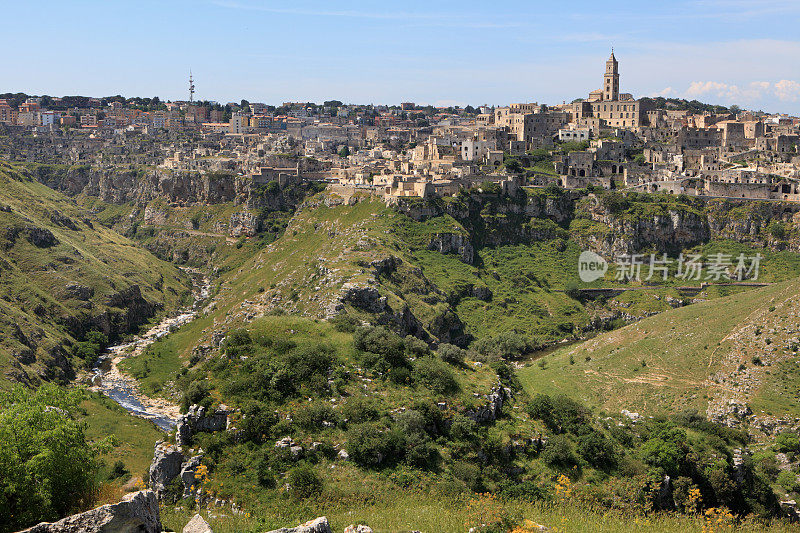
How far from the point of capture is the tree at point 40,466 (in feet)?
56.7

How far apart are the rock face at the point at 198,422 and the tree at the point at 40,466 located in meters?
11.1

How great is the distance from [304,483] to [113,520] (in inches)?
588

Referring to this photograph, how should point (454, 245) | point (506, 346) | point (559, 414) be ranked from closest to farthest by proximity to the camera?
point (559, 414), point (506, 346), point (454, 245)

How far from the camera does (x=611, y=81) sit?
121688mm

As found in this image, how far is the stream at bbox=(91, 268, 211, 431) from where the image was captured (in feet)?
187

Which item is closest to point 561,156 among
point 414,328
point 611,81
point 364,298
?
point 611,81

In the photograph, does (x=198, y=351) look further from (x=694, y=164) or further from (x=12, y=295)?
(x=694, y=164)

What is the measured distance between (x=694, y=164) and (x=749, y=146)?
13.3m

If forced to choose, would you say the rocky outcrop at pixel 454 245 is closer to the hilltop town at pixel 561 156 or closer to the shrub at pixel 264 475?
the hilltop town at pixel 561 156

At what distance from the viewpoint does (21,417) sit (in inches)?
729

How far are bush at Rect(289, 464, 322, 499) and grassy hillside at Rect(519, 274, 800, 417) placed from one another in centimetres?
2573

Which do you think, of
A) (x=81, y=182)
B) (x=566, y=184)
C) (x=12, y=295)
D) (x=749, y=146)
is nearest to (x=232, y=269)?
(x=12, y=295)

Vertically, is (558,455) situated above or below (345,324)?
below

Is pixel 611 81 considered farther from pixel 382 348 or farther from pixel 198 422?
pixel 198 422
